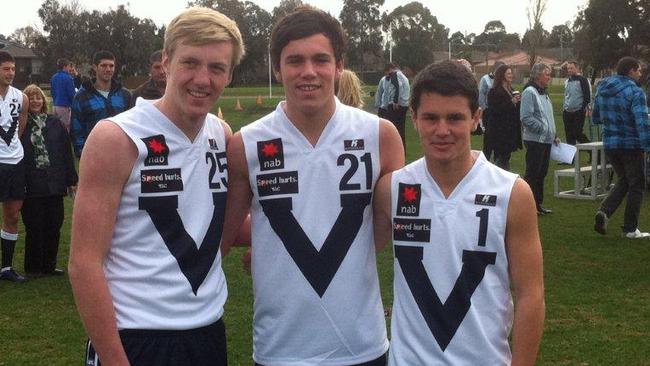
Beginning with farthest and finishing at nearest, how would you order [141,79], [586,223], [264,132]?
[141,79] < [586,223] < [264,132]

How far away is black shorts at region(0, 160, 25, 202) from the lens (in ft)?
25.6

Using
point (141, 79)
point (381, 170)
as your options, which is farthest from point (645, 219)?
point (141, 79)

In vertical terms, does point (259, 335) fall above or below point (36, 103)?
below

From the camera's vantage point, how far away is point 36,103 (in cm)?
826

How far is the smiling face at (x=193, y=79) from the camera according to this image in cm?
267

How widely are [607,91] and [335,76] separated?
24.4 ft

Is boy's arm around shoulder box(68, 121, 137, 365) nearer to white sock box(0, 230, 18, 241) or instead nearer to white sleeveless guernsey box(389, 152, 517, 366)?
white sleeveless guernsey box(389, 152, 517, 366)

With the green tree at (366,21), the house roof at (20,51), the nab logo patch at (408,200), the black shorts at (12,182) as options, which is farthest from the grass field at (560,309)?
the house roof at (20,51)

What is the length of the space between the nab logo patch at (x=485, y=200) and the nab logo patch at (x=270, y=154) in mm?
690

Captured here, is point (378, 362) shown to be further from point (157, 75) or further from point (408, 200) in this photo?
point (157, 75)

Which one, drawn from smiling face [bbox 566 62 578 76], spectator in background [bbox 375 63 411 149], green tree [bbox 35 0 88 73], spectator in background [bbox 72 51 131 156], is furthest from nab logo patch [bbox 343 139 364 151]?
green tree [bbox 35 0 88 73]

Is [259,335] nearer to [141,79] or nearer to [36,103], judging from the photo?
[36,103]

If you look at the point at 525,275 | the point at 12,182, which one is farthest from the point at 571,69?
the point at 525,275

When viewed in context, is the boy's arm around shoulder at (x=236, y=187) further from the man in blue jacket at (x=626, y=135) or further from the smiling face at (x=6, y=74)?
the man in blue jacket at (x=626, y=135)
